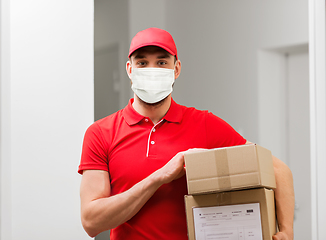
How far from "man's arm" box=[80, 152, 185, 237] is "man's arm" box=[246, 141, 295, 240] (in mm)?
351

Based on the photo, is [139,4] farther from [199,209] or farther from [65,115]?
[199,209]

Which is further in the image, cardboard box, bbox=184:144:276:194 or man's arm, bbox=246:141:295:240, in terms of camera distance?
man's arm, bbox=246:141:295:240

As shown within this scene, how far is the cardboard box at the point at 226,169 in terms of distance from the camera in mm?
1030

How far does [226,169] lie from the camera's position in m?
1.05

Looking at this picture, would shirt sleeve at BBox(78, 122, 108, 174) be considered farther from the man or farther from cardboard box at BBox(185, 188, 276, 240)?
cardboard box at BBox(185, 188, 276, 240)

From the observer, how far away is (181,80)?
9.87 feet

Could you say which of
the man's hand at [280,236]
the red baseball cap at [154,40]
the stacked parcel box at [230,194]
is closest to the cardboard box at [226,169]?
the stacked parcel box at [230,194]

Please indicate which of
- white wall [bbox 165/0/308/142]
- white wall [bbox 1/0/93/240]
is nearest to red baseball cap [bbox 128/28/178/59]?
white wall [bbox 1/0/93/240]

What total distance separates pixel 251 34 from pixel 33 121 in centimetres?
166

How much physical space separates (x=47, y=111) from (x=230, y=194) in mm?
1074

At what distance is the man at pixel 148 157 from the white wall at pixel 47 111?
538mm

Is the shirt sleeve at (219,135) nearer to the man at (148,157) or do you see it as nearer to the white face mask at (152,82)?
the man at (148,157)

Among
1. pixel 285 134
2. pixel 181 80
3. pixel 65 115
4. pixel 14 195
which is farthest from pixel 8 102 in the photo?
pixel 285 134

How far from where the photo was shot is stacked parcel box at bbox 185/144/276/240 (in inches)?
A: 40.9
